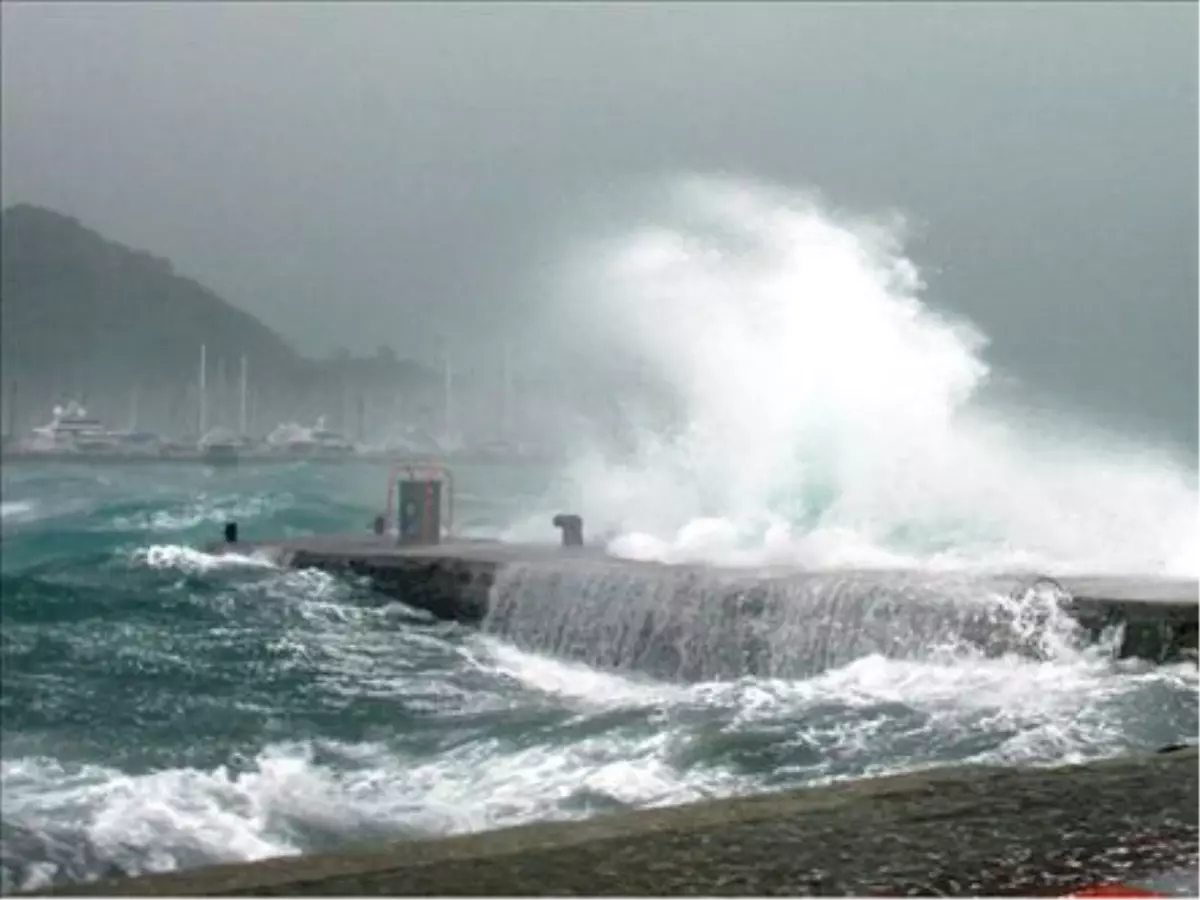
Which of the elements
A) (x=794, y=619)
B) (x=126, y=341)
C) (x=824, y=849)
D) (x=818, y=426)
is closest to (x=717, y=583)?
(x=794, y=619)

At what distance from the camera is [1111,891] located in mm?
2650

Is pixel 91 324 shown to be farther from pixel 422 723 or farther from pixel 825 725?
pixel 825 725

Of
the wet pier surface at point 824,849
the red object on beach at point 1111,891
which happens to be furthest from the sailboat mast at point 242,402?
the red object on beach at point 1111,891

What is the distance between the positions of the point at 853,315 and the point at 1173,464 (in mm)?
842

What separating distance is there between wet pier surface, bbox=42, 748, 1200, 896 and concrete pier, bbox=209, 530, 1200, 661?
1.59ft

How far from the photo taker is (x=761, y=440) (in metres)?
3.70

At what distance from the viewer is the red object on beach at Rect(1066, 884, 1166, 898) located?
8.61 ft

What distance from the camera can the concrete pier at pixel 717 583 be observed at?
3.33 metres

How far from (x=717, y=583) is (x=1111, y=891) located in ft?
4.18

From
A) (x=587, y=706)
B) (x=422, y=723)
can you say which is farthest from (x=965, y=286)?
(x=422, y=723)

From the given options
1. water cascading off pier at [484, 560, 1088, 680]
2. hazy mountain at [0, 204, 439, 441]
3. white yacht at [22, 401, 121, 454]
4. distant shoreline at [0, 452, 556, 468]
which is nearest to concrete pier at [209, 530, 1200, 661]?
water cascading off pier at [484, 560, 1088, 680]

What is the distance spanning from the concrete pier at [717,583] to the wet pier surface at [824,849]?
1.59ft

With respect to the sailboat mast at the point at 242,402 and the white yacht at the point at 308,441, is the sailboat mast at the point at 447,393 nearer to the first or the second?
the white yacht at the point at 308,441

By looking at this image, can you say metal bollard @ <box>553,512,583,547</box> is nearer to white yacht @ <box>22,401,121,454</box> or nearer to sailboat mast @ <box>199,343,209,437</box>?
sailboat mast @ <box>199,343,209,437</box>
